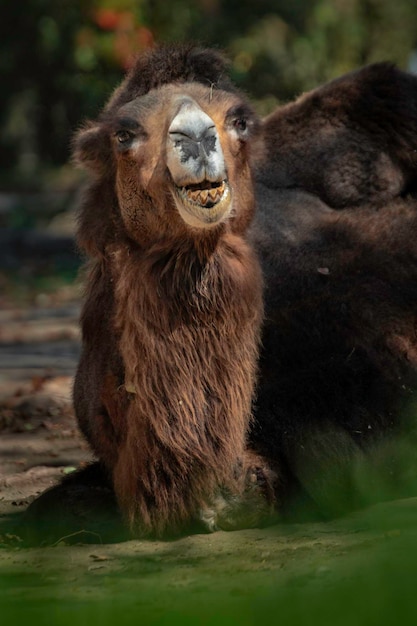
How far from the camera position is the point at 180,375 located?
3871mm

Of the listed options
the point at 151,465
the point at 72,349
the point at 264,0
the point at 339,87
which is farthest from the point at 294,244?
the point at 264,0

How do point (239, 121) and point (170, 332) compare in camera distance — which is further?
point (239, 121)

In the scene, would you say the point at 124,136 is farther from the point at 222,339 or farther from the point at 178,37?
the point at 178,37

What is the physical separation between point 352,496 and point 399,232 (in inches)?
48.9

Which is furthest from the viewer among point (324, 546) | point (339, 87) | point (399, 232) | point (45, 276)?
point (45, 276)

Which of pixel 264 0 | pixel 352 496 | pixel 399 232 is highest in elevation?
pixel 264 0

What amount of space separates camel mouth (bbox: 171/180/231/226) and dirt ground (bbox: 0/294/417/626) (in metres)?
1.01

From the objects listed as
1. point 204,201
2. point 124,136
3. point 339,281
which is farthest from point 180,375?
point 339,281

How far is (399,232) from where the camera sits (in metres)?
4.92

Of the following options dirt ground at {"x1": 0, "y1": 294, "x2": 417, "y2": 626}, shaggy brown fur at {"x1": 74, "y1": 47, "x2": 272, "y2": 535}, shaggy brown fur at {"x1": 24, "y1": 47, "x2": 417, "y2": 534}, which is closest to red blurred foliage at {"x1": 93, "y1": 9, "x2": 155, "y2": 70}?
dirt ground at {"x1": 0, "y1": 294, "x2": 417, "y2": 626}

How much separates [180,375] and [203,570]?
0.70 metres

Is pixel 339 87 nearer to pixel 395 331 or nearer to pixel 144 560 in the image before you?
pixel 395 331

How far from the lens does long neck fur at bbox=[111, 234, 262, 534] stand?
3.86m

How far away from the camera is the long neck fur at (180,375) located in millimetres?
3857
